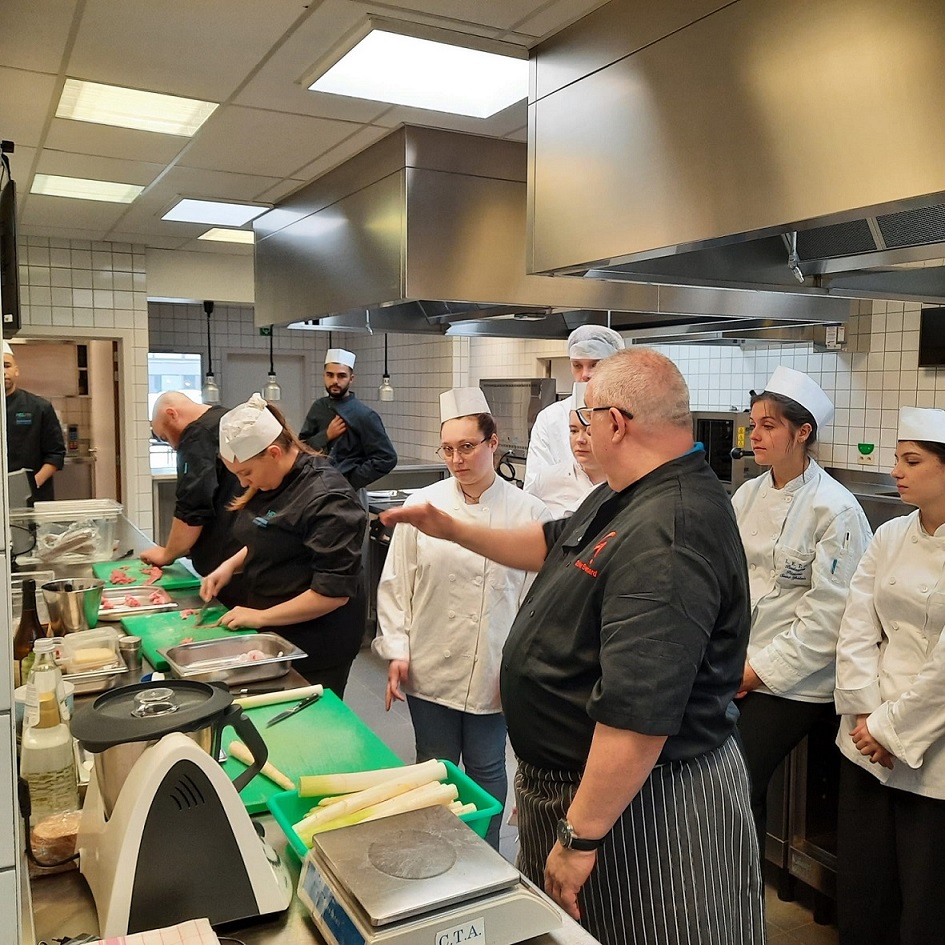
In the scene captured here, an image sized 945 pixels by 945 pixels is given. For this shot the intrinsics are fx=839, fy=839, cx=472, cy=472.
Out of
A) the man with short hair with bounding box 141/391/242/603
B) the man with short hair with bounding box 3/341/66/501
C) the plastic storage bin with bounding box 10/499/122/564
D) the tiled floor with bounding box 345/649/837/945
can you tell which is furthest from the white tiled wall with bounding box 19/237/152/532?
the man with short hair with bounding box 141/391/242/603

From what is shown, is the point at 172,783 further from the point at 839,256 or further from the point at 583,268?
the point at 839,256

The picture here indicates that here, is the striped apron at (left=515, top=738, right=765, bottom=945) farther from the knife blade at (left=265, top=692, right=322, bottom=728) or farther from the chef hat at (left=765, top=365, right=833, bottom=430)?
the chef hat at (left=765, top=365, right=833, bottom=430)

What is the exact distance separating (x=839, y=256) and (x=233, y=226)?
4.28 metres

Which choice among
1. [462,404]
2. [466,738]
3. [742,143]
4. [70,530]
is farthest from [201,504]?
[742,143]

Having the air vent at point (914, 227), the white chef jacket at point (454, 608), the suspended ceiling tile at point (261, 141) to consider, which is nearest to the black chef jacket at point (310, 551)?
the white chef jacket at point (454, 608)

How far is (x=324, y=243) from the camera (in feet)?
9.39

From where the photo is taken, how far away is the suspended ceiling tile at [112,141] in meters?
3.23

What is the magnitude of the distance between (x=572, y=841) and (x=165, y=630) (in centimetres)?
149

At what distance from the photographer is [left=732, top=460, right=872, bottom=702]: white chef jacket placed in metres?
2.38

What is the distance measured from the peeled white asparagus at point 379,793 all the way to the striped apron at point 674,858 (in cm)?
30

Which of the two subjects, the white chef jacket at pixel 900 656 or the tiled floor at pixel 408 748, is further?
the tiled floor at pixel 408 748

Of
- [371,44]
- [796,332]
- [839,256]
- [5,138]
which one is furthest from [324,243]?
[796,332]

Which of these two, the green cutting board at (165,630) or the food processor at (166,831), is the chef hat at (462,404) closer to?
the green cutting board at (165,630)

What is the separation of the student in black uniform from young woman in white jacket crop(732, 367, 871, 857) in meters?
1.21
